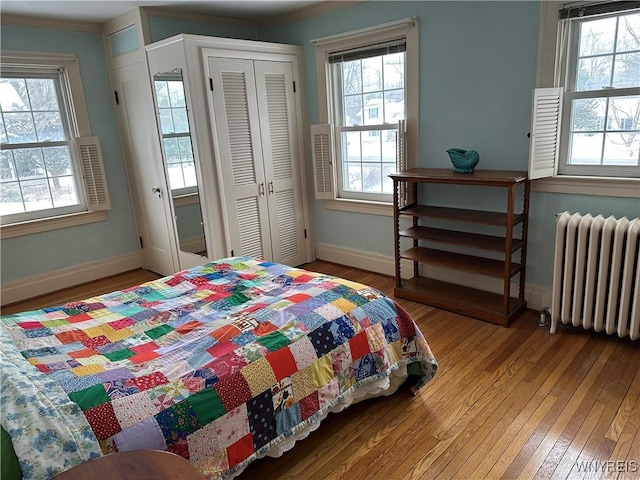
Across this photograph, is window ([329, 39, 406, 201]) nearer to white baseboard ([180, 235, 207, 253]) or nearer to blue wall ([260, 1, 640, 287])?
blue wall ([260, 1, 640, 287])

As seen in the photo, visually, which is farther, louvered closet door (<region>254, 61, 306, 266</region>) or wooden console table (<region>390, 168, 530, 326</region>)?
louvered closet door (<region>254, 61, 306, 266</region>)

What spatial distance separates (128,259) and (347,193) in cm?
242

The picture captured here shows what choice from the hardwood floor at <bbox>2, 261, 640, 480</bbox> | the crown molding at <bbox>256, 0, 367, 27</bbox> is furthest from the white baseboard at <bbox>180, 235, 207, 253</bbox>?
the crown molding at <bbox>256, 0, 367, 27</bbox>

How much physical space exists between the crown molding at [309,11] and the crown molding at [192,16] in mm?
214

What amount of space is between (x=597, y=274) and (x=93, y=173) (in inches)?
169

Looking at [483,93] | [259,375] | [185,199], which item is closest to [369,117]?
[483,93]

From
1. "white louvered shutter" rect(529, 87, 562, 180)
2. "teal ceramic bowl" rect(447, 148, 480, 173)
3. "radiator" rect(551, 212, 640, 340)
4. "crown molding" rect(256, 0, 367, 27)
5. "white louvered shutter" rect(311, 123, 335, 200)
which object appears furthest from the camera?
"white louvered shutter" rect(311, 123, 335, 200)

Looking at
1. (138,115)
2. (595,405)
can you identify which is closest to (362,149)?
(138,115)

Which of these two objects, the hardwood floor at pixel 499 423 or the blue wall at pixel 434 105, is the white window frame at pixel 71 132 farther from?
the hardwood floor at pixel 499 423

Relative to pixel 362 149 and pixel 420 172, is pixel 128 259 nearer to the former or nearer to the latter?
pixel 362 149

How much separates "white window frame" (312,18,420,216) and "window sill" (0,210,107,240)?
93.1 inches

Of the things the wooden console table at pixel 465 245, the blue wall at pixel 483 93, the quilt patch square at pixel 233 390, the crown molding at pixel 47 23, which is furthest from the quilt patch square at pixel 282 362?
the crown molding at pixel 47 23

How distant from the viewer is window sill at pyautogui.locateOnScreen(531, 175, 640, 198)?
2.58 m

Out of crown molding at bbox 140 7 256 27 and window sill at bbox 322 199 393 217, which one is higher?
crown molding at bbox 140 7 256 27
